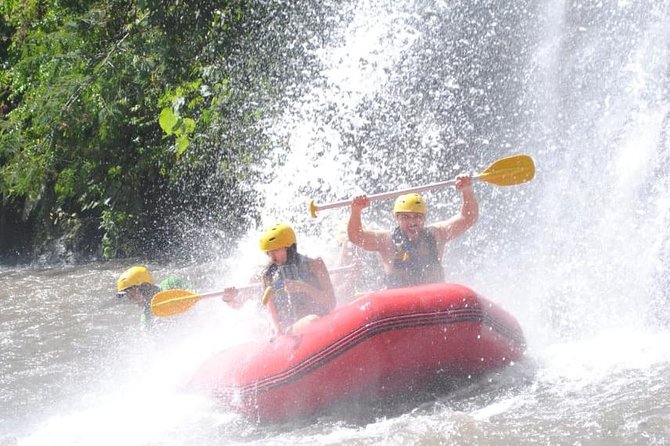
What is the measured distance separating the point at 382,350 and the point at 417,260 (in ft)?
4.01

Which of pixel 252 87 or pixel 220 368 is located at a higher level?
Answer: pixel 252 87

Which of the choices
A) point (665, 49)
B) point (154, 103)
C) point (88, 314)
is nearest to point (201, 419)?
point (88, 314)

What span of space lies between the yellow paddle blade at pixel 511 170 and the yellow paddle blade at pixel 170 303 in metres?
2.19

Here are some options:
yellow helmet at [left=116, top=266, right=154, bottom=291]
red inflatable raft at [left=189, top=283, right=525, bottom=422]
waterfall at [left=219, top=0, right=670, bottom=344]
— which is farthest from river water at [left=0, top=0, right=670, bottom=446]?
yellow helmet at [left=116, top=266, right=154, bottom=291]

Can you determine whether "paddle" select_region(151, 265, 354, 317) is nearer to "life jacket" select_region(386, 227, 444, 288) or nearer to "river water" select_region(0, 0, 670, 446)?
"river water" select_region(0, 0, 670, 446)

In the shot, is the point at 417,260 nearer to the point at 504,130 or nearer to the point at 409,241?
the point at 409,241

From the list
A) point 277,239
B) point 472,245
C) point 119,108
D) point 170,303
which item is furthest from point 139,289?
point 119,108

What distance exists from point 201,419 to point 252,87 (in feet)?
20.8

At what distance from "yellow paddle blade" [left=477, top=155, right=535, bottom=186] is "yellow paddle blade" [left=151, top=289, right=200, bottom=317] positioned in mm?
2186

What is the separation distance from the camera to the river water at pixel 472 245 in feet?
18.3

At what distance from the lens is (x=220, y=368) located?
6480mm

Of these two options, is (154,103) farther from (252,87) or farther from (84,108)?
(252,87)

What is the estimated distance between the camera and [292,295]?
6.27 m

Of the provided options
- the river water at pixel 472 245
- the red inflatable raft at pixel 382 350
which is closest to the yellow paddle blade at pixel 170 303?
the river water at pixel 472 245
